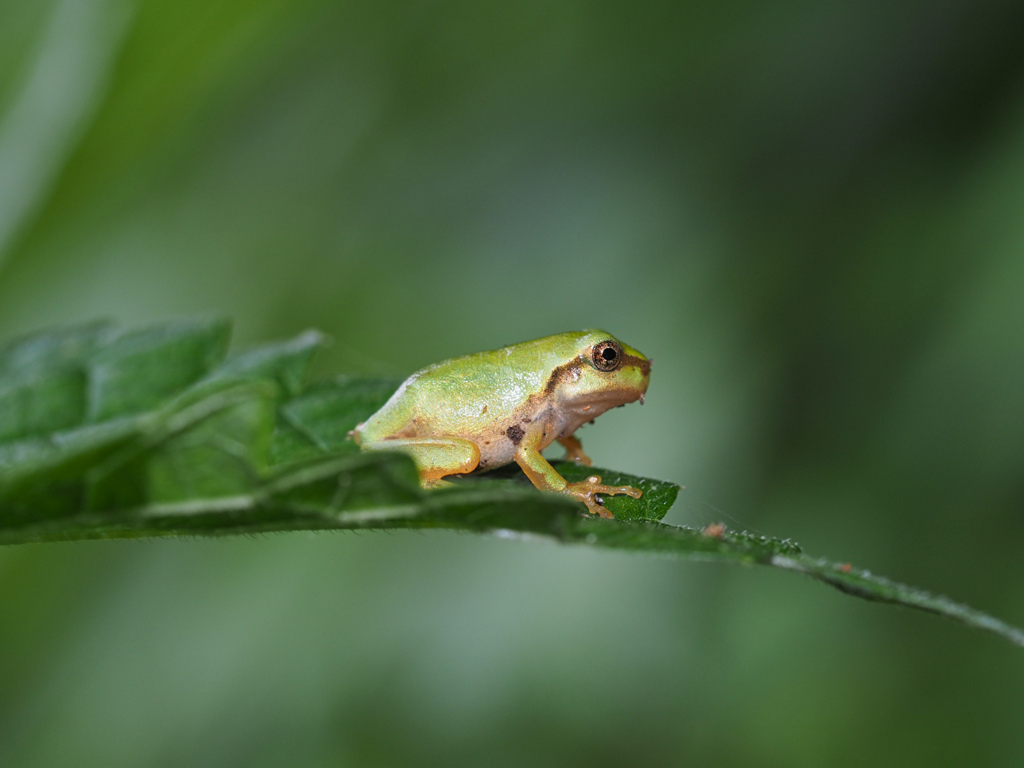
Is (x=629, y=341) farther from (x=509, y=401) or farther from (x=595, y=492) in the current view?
(x=595, y=492)

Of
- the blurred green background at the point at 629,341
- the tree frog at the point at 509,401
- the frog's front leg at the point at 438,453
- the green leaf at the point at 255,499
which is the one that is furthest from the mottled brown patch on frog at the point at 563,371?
the green leaf at the point at 255,499

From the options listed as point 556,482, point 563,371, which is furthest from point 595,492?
point 563,371

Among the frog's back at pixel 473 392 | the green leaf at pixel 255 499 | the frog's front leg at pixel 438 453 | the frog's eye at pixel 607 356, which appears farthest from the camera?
the frog's eye at pixel 607 356

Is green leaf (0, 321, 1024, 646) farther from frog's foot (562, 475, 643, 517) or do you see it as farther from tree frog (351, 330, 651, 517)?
tree frog (351, 330, 651, 517)

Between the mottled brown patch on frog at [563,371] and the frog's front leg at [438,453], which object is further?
the mottled brown patch on frog at [563,371]

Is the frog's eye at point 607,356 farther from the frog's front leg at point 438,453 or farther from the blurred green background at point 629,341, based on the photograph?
the blurred green background at point 629,341

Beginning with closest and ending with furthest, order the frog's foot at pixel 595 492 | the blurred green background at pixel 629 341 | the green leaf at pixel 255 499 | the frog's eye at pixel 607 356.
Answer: the green leaf at pixel 255 499 → the frog's foot at pixel 595 492 → the frog's eye at pixel 607 356 → the blurred green background at pixel 629 341

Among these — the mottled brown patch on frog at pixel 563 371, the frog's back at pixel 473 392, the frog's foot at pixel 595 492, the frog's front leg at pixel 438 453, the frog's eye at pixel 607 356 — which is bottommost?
the frog's front leg at pixel 438 453
